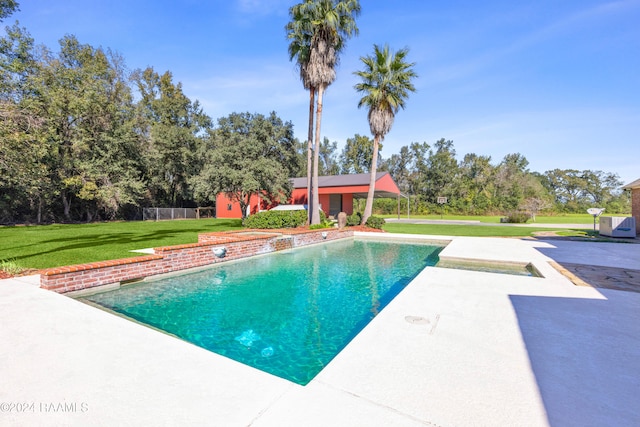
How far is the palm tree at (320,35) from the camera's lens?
569 inches

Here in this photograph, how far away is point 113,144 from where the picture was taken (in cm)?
2212

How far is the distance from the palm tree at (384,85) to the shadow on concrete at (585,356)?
14.0m

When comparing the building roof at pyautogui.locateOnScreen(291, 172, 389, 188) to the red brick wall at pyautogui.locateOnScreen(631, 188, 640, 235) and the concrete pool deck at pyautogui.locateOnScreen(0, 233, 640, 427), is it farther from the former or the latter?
the concrete pool deck at pyautogui.locateOnScreen(0, 233, 640, 427)

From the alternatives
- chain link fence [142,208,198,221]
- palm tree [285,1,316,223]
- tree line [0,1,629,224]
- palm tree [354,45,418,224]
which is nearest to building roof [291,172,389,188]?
tree line [0,1,629,224]

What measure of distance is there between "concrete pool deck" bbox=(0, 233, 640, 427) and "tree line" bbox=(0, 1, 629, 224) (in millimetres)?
8413

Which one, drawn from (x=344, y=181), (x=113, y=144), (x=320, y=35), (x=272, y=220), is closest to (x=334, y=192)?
(x=344, y=181)

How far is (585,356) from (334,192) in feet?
70.4

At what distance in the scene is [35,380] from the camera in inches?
88.7

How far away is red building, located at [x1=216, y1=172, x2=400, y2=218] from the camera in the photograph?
2314cm

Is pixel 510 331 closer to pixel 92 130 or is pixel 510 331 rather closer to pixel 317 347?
pixel 317 347

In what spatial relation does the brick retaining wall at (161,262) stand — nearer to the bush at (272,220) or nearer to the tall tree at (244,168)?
the bush at (272,220)

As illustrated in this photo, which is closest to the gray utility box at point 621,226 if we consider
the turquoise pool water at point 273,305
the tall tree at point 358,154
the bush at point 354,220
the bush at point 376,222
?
the bush at point 376,222

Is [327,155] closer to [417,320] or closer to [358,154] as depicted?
[358,154]

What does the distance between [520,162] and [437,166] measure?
23.3 meters
